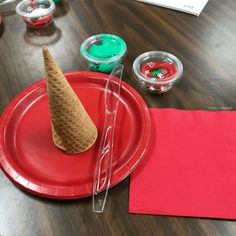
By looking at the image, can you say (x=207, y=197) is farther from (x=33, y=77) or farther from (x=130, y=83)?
(x=33, y=77)

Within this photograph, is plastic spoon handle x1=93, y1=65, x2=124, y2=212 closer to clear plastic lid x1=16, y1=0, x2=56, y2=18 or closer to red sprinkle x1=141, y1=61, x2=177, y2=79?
red sprinkle x1=141, y1=61, x2=177, y2=79

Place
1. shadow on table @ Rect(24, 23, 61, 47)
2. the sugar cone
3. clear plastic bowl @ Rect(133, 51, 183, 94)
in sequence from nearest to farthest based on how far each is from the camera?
the sugar cone → clear plastic bowl @ Rect(133, 51, 183, 94) → shadow on table @ Rect(24, 23, 61, 47)

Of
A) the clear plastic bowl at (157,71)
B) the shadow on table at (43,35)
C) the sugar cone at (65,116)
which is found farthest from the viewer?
the shadow on table at (43,35)

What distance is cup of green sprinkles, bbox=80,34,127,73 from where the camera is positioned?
0.69 meters

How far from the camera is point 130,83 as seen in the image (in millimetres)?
684

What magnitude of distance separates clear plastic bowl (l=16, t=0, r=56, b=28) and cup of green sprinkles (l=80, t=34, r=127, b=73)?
0.19 meters

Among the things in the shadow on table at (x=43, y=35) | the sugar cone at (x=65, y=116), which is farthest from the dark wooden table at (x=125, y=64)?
→ the sugar cone at (x=65, y=116)

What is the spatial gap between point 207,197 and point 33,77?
1.64 ft

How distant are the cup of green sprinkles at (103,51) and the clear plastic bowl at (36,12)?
192mm

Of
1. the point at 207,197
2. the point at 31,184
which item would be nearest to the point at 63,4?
the point at 31,184

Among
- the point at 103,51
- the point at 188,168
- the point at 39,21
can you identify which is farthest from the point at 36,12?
the point at 188,168

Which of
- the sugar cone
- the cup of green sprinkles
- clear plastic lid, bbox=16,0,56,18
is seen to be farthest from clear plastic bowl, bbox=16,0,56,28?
the sugar cone

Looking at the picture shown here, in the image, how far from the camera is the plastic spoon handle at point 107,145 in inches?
19.4

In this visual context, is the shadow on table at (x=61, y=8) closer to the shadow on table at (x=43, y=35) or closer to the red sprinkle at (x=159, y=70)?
the shadow on table at (x=43, y=35)
